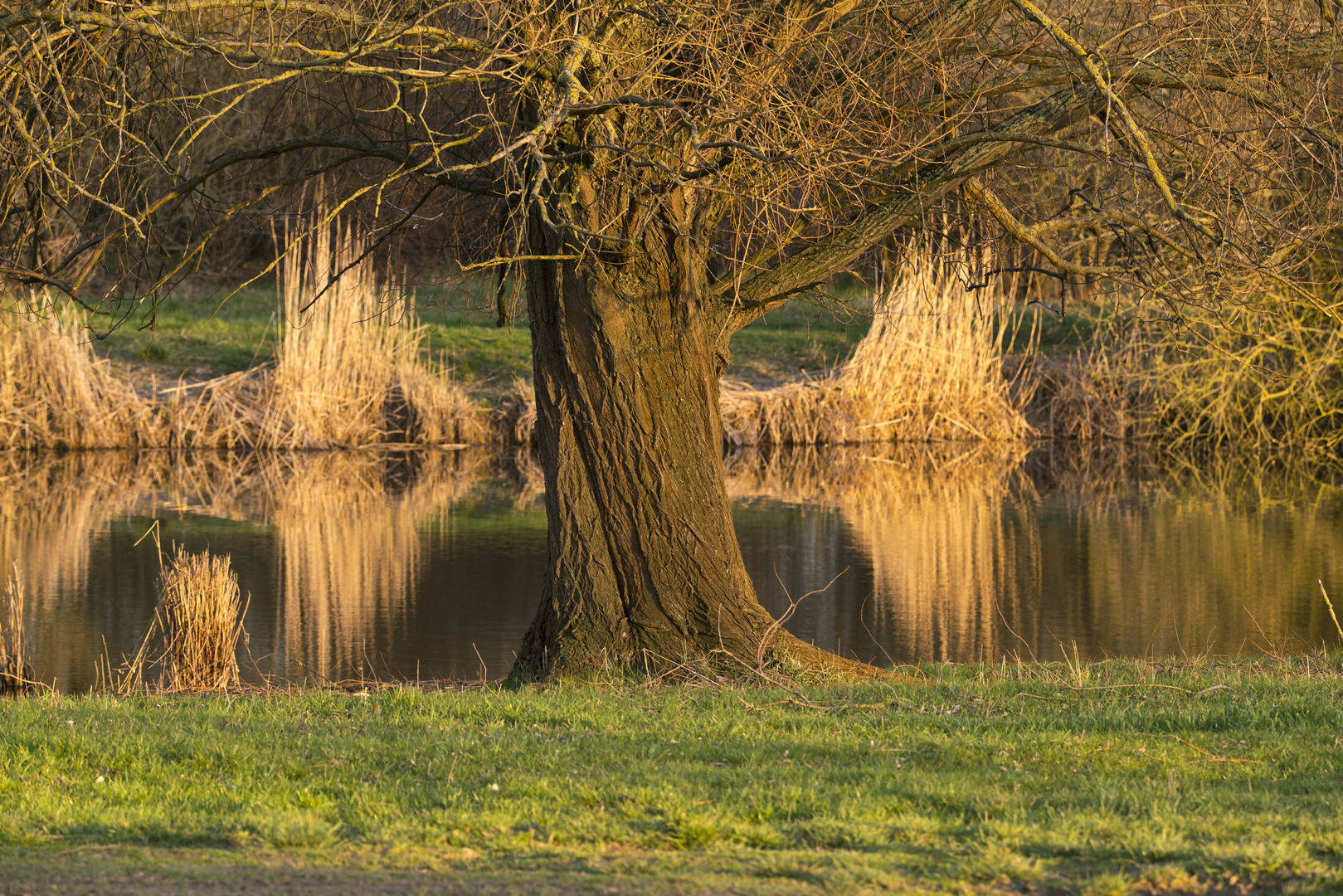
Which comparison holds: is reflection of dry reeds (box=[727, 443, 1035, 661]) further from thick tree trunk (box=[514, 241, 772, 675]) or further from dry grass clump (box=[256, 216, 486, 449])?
dry grass clump (box=[256, 216, 486, 449])

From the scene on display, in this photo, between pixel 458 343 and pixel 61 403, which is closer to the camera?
pixel 61 403

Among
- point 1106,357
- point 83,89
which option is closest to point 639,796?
point 83,89

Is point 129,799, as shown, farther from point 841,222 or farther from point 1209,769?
point 841,222

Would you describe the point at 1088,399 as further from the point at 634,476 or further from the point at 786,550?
the point at 634,476

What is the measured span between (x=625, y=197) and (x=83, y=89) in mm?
3189

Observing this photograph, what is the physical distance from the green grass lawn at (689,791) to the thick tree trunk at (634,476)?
0.99 m

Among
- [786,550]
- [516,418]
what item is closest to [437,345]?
[516,418]

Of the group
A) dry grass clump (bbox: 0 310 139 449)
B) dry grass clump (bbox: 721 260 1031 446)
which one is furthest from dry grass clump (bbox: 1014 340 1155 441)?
dry grass clump (bbox: 0 310 139 449)

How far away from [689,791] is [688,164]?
124 inches

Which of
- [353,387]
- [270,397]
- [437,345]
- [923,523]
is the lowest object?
[923,523]

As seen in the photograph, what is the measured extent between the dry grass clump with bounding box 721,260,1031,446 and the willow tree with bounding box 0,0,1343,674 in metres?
15.5

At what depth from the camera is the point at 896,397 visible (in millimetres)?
25719

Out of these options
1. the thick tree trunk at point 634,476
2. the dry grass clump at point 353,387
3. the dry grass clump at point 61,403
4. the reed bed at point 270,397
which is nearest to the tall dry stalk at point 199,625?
the thick tree trunk at point 634,476

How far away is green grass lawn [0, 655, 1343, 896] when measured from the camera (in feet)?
14.4
